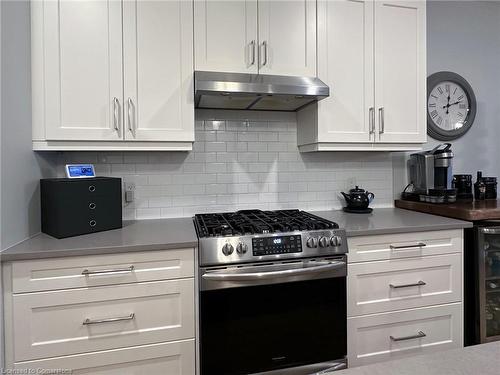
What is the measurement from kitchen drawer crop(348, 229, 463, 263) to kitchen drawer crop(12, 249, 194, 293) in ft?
2.93

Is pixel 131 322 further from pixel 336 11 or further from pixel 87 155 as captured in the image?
pixel 336 11

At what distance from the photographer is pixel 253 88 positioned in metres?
1.71

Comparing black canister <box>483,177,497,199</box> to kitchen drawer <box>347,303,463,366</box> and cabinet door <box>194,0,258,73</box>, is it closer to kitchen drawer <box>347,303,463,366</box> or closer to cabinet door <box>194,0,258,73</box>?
kitchen drawer <box>347,303,463,366</box>

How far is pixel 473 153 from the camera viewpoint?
8.89ft

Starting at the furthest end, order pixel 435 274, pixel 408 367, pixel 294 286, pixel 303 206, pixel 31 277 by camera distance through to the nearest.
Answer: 1. pixel 303 206
2. pixel 435 274
3. pixel 294 286
4. pixel 31 277
5. pixel 408 367

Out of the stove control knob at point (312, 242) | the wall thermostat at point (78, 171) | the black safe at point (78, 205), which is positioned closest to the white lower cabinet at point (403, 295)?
the stove control knob at point (312, 242)

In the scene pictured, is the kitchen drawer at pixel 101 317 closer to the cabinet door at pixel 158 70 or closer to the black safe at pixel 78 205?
the black safe at pixel 78 205

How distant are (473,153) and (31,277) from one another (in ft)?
10.6

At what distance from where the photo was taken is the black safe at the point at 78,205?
60.4 inches

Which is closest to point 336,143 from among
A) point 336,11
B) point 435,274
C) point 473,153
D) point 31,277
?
point 336,11

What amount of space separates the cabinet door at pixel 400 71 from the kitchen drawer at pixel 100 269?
151 cm

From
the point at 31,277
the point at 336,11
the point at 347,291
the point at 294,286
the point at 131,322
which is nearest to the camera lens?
the point at 31,277

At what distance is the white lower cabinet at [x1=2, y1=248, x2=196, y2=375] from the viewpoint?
1319mm

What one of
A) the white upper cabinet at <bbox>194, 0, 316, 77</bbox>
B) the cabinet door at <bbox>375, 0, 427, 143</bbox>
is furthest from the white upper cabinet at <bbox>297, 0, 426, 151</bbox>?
the white upper cabinet at <bbox>194, 0, 316, 77</bbox>
